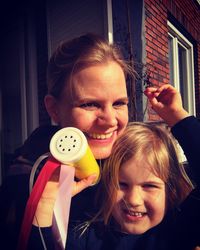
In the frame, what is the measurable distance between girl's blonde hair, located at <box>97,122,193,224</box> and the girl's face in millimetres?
16

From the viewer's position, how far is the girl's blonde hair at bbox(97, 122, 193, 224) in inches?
31.0

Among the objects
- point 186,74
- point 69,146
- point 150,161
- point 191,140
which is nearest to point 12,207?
point 69,146

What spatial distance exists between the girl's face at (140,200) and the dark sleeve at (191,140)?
10 cm

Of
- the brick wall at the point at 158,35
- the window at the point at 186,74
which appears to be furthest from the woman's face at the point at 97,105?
the window at the point at 186,74

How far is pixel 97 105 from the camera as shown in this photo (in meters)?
0.78

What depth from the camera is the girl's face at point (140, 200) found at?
78 centimetres

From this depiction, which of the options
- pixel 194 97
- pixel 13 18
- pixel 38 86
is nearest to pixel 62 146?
pixel 38 86

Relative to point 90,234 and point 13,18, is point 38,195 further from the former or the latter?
point 13,18

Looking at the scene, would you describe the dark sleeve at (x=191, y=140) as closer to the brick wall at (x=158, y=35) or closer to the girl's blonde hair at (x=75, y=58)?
the girl's blonde hair at (x=75, y=58)

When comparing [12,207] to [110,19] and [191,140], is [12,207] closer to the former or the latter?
[191,140]

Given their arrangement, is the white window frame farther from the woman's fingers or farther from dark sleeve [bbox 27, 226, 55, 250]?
dark sleeve [bbox 27, 226, 55, 250]

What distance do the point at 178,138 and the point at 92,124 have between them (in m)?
0.23

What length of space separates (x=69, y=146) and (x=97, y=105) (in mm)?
162

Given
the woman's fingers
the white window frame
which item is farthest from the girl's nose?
the white window frame
